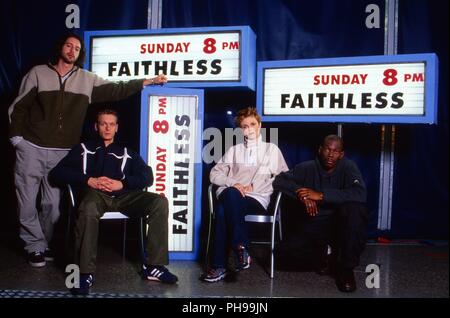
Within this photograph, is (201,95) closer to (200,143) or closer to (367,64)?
(200,143)

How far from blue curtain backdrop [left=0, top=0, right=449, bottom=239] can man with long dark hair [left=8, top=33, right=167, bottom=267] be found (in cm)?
135

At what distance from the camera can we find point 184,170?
4.16m

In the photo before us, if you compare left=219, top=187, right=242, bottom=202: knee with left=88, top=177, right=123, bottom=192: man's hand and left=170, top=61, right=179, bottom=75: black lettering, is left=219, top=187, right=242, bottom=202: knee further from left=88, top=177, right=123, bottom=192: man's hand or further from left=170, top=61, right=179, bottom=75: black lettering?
left=170, top=61, right=179, bottom=75: black lettering

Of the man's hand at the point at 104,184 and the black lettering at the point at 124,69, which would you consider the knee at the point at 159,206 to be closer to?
the man's hand at the point at 104,184

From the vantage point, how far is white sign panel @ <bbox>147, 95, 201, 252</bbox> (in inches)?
163

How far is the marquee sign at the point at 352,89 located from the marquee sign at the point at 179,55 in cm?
30

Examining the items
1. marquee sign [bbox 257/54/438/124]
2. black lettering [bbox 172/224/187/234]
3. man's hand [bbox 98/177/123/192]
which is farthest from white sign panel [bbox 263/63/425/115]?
man's hand [bbox 98/177/123/192]

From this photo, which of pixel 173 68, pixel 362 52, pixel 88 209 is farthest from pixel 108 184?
pixel 362 52

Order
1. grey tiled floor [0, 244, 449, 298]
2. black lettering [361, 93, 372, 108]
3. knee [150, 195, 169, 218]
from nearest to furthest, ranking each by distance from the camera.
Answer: grey tiled floor [0, 244, 449, 298]
knee [150, 195, 169, 218]
black lettering [361, 93, 372, 108]

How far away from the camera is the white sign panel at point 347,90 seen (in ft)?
13.7

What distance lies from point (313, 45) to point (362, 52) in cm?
52

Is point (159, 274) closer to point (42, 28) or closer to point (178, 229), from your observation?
point (178, 229)

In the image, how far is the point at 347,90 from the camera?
4320 mm
